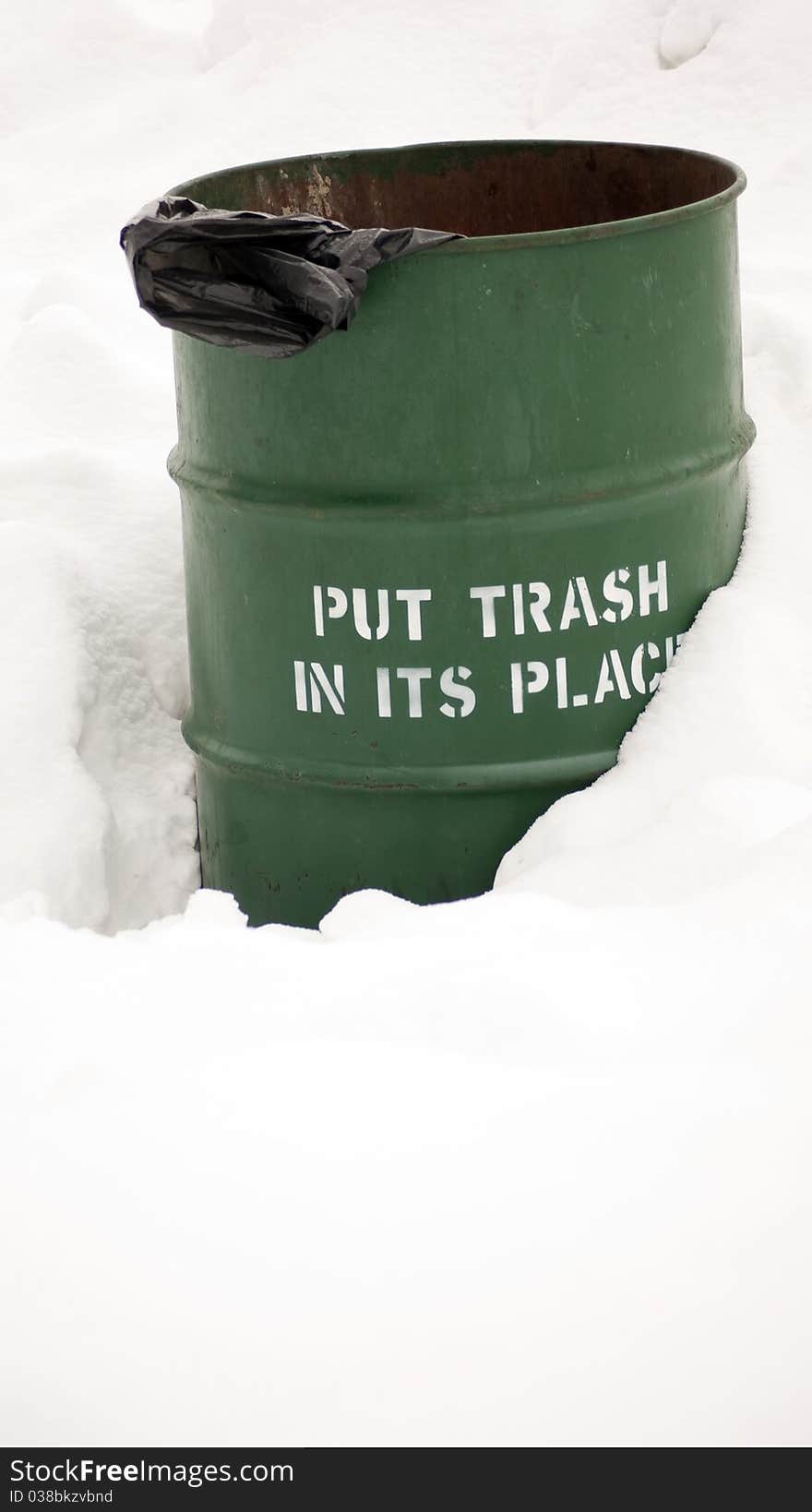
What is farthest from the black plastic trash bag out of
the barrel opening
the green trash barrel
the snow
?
the snow

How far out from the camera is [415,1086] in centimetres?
196

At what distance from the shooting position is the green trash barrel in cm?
271

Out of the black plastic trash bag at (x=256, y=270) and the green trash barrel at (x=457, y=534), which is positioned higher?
the black plastic trash bag at (x=256, y=270)

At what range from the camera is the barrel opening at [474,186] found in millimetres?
3314

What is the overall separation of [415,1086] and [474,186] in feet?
6.36

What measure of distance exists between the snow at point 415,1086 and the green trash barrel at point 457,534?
4.9 inches

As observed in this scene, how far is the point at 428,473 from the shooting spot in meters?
2.75

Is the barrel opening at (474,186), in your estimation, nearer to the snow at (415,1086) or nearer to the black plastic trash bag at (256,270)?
the snow at (415,1086)
